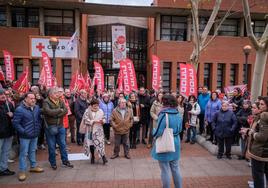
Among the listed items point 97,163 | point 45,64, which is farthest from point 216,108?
point 45,64

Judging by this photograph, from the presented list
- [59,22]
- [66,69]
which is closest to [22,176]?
[66,69]

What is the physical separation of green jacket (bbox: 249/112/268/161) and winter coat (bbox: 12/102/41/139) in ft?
14.9

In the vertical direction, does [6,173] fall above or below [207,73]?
below

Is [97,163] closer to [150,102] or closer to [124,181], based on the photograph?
[124,181]

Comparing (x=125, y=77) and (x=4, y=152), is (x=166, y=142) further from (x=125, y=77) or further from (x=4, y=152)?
(x=125, y=77)

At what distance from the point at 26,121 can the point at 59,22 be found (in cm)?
1636

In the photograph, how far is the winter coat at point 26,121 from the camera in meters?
Result: 5.49

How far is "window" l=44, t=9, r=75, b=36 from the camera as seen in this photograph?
2003 centimetres

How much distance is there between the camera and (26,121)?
18.4 feet

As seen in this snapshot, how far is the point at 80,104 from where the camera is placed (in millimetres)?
8656

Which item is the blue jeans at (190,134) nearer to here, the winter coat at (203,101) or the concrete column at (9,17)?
the winter coat at (203,101)

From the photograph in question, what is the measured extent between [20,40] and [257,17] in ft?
63.9

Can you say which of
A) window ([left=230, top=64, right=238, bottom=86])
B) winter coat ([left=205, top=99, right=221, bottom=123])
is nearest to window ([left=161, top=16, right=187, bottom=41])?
window ([left=230, top=64, right=238, bottom=86])

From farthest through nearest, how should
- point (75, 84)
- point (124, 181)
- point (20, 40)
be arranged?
point (20, 40), point (75, 84), point (124, 181)
